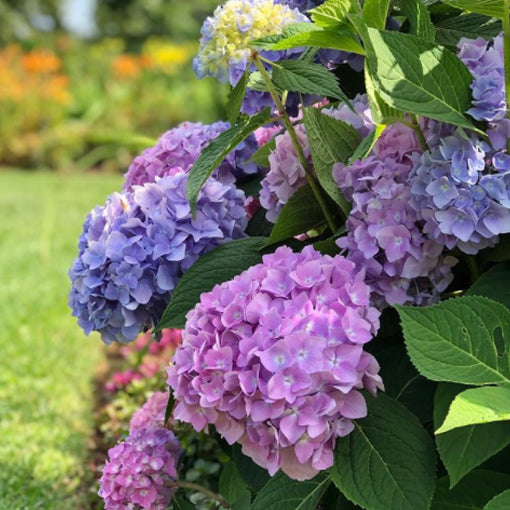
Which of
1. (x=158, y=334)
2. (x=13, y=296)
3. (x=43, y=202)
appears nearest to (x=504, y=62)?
(x=158, y=334)

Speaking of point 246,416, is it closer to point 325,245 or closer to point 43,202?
point 325,245

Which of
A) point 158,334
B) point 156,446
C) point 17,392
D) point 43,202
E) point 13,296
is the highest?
point 158,334

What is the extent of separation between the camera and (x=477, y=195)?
107cm

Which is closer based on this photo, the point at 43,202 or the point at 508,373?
the point at 508,373

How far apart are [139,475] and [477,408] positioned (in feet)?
2.40

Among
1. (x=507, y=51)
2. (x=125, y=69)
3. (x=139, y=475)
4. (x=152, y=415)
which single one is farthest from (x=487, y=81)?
(x=125, y=69)

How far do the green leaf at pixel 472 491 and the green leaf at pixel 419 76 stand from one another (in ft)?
1.51

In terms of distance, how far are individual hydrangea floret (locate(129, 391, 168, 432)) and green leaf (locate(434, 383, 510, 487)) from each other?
0.84m

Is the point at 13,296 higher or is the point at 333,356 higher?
the point at 333,356

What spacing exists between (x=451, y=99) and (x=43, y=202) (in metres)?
5.66

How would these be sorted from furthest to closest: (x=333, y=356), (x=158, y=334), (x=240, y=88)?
(x=158, y=334) → (x=240, y=88) → (x=333, y=356)

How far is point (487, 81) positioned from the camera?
109 cm

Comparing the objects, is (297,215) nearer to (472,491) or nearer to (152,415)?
(472,491)

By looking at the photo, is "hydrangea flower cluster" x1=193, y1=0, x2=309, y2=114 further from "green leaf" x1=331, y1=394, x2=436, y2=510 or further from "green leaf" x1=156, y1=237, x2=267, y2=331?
"green leaf" x1=331, y1=394, x2=436, y2=510
